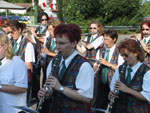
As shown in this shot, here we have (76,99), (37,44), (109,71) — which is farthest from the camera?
(37,44)

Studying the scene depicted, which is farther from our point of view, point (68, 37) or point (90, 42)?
point (90, 42)

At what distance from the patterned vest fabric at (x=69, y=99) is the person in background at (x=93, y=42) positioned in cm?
286

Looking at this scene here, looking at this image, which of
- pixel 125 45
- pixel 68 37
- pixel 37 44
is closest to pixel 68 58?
pixel 68 37

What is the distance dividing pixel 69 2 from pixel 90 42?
2003 cm

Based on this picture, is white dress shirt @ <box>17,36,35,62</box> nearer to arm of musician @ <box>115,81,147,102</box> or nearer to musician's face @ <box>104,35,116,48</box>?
musician's face @ <box>104,35,116,48</box>

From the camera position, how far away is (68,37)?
108 inches

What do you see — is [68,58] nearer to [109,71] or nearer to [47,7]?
[109,71]

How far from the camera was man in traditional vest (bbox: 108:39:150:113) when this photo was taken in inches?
121

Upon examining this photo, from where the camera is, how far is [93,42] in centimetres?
569

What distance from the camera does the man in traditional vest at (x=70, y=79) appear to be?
8.73 ft

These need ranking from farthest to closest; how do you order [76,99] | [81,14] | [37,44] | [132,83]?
1. [81,14]
2. [37,44]
3. [132,83]
4. [76,99]

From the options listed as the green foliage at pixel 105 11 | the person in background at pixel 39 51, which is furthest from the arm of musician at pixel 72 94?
the green foliage at pixel 105 11

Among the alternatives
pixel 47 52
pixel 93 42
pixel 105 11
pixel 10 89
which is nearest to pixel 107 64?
pixel 93 42

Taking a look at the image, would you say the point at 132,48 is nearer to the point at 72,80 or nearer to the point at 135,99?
the point at 135,99
